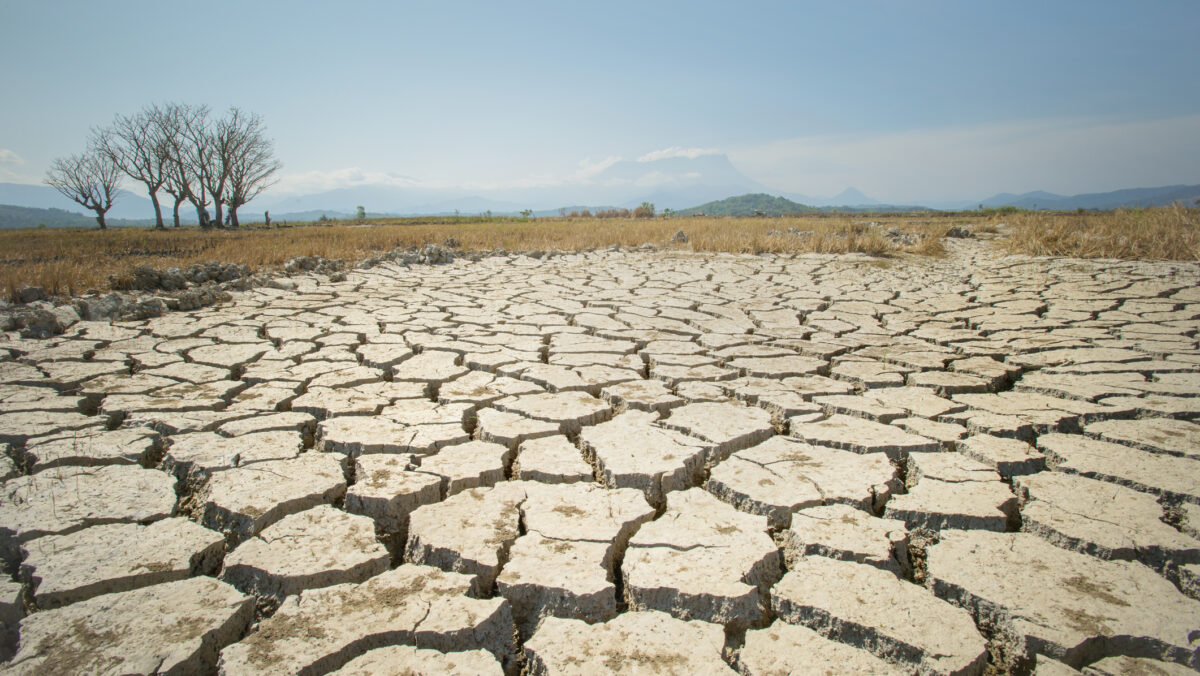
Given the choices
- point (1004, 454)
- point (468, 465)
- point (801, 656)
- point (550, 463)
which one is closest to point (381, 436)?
point (468, 465)

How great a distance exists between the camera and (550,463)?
2.08 meters

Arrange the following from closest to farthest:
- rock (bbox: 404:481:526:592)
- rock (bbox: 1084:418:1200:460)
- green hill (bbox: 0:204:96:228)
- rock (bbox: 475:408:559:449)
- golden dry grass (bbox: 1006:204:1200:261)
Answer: rock (bbox: 404:481:526:592) < rock (bbox: 1084:418:1200:460) < rock (bbox: 475:408:559:449) < golden dry grass (bbox: 1006:204:1200:261) < green hill (bbox: 0:204:96:228)

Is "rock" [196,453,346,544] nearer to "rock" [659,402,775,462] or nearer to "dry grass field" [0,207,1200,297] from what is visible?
"rock" [659,402,775,462]

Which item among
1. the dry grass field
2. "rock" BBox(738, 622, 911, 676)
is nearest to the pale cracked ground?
"rock" BBox(738, 622, 911, 676)

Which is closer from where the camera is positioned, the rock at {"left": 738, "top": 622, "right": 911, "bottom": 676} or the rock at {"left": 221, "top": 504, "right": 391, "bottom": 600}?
the rock at {"left": 738, "top": 622, "right": 911, "bottom": 676}

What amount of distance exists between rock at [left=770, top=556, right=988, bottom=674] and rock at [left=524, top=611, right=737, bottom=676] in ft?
0.78

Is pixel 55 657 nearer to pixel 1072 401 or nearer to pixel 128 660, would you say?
pixel 128 660

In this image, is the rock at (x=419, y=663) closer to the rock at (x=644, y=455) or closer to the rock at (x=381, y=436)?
the rock at (x=644, y=455)

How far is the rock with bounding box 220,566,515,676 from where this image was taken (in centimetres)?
122

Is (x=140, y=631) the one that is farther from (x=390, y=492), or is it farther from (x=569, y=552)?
(x=569, y=552)

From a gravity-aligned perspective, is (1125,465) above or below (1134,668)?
above

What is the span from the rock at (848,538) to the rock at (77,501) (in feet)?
6.34

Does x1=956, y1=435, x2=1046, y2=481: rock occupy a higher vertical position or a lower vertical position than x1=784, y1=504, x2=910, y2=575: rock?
higher

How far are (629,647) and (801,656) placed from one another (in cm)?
38
